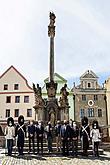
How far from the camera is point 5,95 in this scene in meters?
44.9

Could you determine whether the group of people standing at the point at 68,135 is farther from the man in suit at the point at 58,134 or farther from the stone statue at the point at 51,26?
the stone statue at the point at 51,26

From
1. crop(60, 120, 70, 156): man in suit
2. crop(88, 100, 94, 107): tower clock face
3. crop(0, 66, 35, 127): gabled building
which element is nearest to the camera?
crop(60, 120, 70, 156): man in suit

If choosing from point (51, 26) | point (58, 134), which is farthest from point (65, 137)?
point (51, 26)

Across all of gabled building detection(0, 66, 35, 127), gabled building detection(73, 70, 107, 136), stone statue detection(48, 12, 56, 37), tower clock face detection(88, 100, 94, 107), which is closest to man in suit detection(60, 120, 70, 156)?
Answer: stone statue detection(48, 12, 56, 37)

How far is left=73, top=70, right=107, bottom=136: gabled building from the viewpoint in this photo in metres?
47.4

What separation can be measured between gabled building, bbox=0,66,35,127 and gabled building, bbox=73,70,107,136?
795 centimetres

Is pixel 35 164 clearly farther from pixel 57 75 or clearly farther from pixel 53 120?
pixel 57 75

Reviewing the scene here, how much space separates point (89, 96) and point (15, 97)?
12309 millimetres

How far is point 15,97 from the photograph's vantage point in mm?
44781

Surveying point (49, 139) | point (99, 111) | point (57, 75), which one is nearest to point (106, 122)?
point (99, 111)

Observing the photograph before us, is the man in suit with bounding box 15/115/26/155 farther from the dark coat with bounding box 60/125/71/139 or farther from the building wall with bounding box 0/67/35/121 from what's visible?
the building wall with bounding box 0/67/35/121

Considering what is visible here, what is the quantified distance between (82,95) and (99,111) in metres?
3.84

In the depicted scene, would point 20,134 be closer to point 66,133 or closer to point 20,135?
point 20,135

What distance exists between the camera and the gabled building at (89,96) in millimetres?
47375
